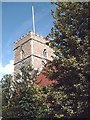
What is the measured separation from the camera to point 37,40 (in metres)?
35.5

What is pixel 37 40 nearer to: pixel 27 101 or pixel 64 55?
pixel 27 101

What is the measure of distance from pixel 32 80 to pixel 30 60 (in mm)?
14183

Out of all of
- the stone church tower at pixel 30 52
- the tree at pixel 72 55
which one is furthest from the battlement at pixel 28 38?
the tree at pixel 72 55

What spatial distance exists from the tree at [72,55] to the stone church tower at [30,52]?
19.8 meters

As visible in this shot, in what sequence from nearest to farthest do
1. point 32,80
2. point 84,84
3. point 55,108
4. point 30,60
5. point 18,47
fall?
point 84,84
point 55,108
point 32,80
point 30,60
point 18,47

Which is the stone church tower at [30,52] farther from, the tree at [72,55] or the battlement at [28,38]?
the tree at [72,55]

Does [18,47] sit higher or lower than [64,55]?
higher

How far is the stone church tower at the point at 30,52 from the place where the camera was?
112 feet

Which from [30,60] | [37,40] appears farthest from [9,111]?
[37,40]

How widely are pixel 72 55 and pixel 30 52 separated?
21468 mm

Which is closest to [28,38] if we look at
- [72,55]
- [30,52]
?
[30,52]

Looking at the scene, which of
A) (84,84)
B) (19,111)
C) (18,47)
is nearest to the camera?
(84,84)

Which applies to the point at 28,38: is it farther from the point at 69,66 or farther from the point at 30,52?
the point at 69,66

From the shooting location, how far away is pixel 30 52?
33969mm
